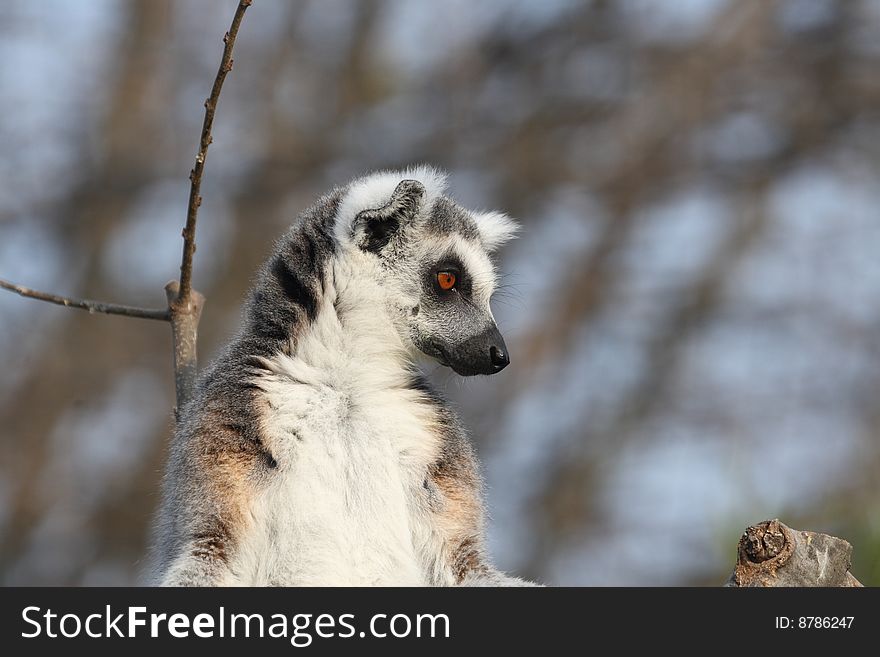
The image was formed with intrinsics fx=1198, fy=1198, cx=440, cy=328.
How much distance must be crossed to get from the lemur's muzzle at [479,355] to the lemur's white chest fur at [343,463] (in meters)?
0.25

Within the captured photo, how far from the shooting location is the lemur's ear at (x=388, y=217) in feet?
17.2

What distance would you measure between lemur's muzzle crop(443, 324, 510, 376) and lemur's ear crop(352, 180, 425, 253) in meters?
0.58

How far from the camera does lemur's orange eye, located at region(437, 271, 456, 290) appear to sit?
530 centimetres

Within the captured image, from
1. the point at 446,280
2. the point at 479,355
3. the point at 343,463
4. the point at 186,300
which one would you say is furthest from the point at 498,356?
the point at 186,300

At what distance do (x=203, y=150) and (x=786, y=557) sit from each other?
101 inches

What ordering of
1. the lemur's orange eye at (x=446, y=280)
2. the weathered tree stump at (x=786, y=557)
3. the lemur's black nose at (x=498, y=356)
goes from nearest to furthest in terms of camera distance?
the weathered tree stump at (x=786, y=557)
the lemur's black nose at (x=498, y=356)
the lemur's orange eye at (x=446, y=280)

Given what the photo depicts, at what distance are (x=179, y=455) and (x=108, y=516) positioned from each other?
9836mm

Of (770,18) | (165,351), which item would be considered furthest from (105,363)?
(770,18)

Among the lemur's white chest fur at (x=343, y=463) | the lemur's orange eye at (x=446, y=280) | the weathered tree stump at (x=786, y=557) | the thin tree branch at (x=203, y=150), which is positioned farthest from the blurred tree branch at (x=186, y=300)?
the weathered tree stump at (x=786, y=557)

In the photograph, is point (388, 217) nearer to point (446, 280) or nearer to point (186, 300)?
point (446, 280)

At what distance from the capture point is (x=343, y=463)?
4727 millimetres

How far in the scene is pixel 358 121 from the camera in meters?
15.7

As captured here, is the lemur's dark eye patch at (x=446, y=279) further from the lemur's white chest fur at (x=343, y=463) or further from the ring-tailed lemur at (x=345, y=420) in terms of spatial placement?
the lemur's white chest fur at (x=343, y=463)
